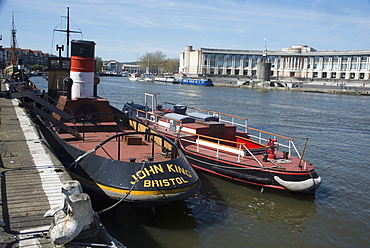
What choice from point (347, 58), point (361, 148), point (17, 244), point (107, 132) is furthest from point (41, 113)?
point (347, 58)

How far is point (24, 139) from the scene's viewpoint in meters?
14.1

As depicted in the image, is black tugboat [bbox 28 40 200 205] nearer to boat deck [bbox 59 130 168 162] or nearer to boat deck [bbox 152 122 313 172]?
boat deck [bbox 59 130 168 162]

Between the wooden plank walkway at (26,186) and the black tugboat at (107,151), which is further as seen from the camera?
the black tugboat at (107,151)

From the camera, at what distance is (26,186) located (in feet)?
29.5

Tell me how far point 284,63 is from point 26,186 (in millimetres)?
148078

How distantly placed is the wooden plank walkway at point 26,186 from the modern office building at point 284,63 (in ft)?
430

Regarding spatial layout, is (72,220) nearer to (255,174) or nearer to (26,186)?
(26,186)

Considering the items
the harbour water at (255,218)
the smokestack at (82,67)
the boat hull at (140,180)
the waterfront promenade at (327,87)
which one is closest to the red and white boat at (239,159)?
the harbour water at (255,218)

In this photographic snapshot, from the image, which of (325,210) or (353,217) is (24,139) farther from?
(353,217)

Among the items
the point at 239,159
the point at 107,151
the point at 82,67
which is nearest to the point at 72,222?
the point at 107,151

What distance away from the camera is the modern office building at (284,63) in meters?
129

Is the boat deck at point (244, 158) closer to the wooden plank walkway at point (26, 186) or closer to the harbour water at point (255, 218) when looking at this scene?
the harbour water at point (255, 218)

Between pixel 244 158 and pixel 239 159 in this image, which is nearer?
pixel 239 159

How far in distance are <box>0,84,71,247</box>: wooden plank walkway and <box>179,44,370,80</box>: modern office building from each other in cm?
13092
